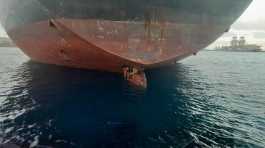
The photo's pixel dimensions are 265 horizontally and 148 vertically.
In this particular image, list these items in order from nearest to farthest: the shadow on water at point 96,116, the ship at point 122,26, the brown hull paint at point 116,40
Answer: the shadow on water at point 96,116 < the ship at point 122,26 < the brown hull paint at point 116,40

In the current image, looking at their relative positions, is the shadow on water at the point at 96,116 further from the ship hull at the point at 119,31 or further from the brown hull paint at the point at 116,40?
the ship hull at the point at 119,31

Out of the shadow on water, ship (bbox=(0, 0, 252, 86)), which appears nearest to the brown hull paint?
ship (bbox=(0, 0, 252, 86))

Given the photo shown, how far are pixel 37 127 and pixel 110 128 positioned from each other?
2.15 m

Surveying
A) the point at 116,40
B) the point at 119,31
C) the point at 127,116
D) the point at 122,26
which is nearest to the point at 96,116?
the point at 127,116

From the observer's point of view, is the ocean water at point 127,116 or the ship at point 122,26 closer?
the ocean water at point 127,116

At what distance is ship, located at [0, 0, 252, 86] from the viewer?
888 cm

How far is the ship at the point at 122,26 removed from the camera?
888 centimetres

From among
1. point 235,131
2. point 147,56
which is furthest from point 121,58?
point 235,131

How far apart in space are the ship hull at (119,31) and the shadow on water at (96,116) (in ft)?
A: 6.20

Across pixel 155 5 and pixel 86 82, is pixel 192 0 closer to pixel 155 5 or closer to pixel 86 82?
pixel 155 5

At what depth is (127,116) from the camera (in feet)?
23.3

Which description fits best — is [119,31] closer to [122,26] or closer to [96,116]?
[122,26]

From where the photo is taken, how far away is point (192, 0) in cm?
987

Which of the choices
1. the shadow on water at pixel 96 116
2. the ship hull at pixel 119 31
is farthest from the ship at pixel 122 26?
the shadow on water at pixel 96 116
